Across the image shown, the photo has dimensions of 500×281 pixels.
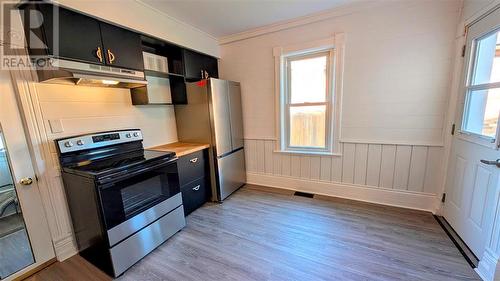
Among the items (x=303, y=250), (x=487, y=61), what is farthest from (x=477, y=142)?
(x=303, y=250)

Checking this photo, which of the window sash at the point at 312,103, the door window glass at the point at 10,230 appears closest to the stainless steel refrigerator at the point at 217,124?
the window sash at the point at 312,103

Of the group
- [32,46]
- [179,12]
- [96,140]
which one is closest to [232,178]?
[96,140]

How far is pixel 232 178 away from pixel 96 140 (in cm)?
183

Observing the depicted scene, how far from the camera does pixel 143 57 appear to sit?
2.39m

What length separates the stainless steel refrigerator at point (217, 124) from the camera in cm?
273

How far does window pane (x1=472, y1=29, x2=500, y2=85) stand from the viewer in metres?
1.67

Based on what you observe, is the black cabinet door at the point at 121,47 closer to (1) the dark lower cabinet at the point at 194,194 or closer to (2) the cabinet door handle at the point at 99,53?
(2) the cabinet door handle at the point at 99,53

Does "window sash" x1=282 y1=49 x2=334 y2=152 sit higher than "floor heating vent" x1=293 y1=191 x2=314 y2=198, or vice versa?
"window sash" x1=282 y1=49 x2=334 y2=152

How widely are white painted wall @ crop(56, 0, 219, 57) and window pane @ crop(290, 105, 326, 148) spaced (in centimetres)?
175

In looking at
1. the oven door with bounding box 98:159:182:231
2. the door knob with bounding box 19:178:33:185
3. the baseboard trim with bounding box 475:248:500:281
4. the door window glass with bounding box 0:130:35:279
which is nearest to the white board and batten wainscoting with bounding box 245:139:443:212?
the baseboard trim with bounding box 475:248:500:281

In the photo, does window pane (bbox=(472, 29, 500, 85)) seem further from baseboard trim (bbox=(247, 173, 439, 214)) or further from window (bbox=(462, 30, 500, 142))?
baseboard trim (bbox=(247, 173, 439, 214))

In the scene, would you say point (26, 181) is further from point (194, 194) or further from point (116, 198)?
point (194, 194)

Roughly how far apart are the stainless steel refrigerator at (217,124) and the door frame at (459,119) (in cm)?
263

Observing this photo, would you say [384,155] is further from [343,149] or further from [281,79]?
[281,79]
